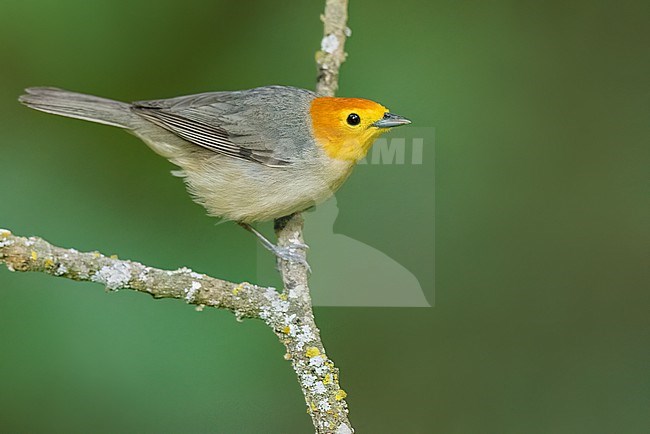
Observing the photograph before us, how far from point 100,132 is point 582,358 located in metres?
3.51

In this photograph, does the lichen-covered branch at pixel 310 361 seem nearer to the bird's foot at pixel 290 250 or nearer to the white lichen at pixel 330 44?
the bird's foot at pixel 290 250

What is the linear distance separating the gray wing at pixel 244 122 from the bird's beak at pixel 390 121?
455 millimetres

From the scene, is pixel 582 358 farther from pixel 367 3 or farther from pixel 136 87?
pixel 136 87

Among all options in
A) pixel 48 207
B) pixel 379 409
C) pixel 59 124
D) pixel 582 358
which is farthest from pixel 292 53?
pixel 582 358

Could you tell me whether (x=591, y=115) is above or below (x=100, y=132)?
above

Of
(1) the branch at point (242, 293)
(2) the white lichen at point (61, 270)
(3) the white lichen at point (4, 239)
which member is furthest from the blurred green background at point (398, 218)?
(3) the white lichen at point (4, 239)

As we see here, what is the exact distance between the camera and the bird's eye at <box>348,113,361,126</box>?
13.0 feet

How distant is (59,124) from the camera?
15.2ft

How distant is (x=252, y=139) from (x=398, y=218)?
134 centimetres

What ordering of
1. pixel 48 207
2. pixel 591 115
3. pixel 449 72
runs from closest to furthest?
pixel 48 207
pixel 449 72
pixel 591 115

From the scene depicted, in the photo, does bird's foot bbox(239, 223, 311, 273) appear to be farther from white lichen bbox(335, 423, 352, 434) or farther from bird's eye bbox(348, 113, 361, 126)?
white lichen bbox(335, 423, 352, 434)

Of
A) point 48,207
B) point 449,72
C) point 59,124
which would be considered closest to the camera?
point 48,207

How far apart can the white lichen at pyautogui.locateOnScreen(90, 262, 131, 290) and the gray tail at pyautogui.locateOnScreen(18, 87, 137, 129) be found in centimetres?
173

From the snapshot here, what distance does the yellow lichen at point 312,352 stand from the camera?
3227 millimetres
